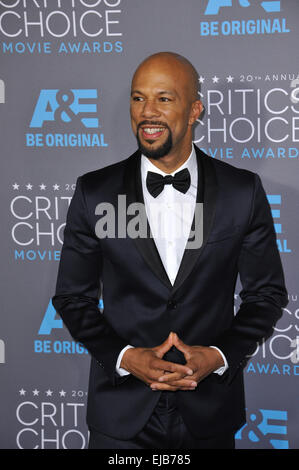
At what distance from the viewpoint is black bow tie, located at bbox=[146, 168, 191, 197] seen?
7.62 feet

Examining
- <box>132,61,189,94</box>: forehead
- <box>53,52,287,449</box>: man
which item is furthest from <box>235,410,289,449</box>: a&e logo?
<box>132,61,189,94</box>: forehead

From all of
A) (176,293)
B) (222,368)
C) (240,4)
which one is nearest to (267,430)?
(222,368)

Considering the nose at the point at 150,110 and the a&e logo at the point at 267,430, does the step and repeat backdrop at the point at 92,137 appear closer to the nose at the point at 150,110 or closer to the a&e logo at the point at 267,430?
the a&e logo at the point at 267,430

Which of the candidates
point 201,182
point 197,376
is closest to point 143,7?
point 201,182

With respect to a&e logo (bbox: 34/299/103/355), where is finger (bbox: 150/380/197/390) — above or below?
above

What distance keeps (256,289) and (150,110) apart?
36.8 inches

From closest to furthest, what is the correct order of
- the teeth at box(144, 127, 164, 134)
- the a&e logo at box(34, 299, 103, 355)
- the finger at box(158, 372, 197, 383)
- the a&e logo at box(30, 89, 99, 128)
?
the finger at box(158, 372, 197, 383) → the teeth at box(144, 127, 164, 134) → the a&e logo at box(30, 89, 99, 128) → the a&e logo at box(34, 299, 103, 355)

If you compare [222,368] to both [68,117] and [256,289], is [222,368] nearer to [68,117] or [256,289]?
[256,289]

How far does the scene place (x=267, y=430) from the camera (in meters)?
2.97

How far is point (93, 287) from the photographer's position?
2.44m

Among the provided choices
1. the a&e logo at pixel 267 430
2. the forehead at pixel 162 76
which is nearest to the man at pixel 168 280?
the forehead at pixel 162 76

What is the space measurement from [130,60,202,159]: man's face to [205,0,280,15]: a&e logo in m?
0.69

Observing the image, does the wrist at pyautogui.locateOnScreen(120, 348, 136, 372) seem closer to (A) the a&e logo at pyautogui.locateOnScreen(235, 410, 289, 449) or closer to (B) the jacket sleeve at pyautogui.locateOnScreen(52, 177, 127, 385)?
(B) the jacket sleeve at pyautogui.locateOnScreen(52, 177, 127, 385)

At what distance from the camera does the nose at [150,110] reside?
7.20ft
